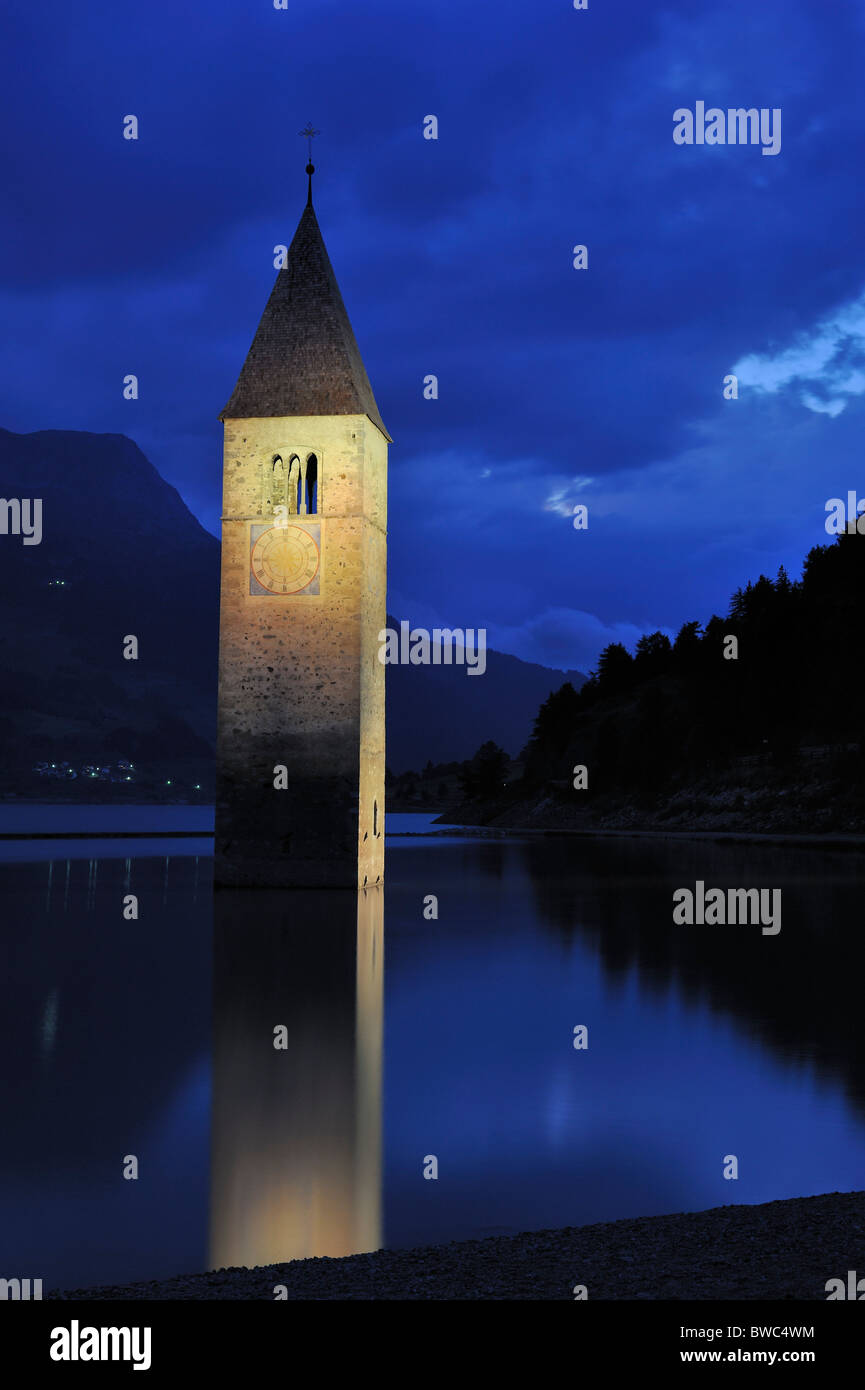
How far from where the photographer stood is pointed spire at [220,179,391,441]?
29422 mm

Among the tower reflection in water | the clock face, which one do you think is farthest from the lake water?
the clock face

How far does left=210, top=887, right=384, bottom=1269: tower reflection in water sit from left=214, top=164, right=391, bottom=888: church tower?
8.67 m

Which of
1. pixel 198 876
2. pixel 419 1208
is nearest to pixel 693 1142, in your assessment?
pixel 419 1208

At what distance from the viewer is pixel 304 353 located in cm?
2992

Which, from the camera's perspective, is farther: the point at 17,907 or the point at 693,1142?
the point at 17,907

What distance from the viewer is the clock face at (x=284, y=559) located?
29.2m

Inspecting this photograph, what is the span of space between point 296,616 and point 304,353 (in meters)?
6.58

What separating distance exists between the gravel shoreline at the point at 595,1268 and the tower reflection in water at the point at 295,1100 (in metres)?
0.77

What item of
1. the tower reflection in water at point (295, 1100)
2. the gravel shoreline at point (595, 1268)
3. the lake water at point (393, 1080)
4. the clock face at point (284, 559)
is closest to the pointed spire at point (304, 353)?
the clock face at point (284, 559)

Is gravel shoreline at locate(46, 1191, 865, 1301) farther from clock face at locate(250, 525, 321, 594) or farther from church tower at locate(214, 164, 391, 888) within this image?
clock face at locate(250, 525, 321, 594)

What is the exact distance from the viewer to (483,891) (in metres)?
32.0

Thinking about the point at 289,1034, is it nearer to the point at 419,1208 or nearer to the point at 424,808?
the point at 419,1208
